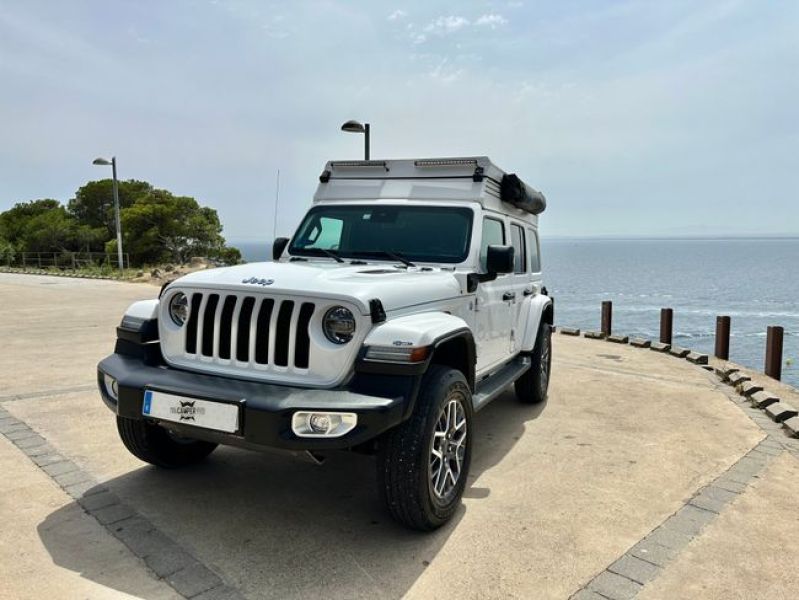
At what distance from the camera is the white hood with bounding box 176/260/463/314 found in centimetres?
318

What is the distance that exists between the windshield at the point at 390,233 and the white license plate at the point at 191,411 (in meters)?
1.89

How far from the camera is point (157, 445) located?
160 inches

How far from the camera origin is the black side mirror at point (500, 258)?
431 cm

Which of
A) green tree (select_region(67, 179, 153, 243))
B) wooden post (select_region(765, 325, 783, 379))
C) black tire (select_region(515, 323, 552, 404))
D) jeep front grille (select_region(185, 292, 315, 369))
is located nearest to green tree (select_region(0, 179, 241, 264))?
green tree (select_region(67, 179, 153, 243))

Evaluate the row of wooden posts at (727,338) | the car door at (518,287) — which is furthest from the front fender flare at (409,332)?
the row of wooden posts at (727,338)

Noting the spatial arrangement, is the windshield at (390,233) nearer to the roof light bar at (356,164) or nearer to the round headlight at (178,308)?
the roof light bar at (356,164)

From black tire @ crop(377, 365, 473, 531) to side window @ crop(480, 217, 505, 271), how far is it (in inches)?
55.1

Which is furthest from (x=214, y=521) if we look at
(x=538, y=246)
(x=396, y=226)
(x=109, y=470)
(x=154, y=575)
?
(x=538, y=246)

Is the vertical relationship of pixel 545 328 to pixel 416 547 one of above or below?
above

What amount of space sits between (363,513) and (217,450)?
1600mm

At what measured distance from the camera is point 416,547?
A: 3301 millimetres

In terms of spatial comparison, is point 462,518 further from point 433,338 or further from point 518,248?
point 518,248

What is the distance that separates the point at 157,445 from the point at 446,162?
119 inches

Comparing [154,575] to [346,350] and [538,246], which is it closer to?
[346,350]
